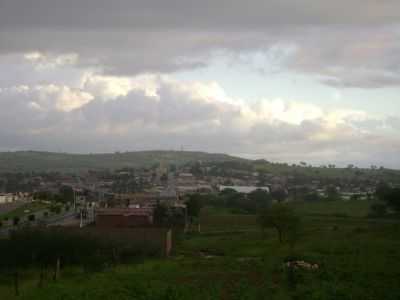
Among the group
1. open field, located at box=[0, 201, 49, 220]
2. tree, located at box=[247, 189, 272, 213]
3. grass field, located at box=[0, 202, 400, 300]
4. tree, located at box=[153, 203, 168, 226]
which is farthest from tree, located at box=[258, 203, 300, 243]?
tree, located at box=[247, 189, 272, 213]

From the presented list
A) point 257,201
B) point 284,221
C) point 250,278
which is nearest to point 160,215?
point 284,221

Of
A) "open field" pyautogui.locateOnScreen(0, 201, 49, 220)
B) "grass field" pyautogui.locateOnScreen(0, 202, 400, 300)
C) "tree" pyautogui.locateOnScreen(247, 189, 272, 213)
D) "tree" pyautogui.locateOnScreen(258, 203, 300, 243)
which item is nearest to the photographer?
"grass field" pyautogui.locateOnScreen(0, 202, 400, 300)

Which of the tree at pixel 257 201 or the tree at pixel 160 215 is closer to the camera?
the tree at pixel 160 215

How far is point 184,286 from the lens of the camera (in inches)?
1003

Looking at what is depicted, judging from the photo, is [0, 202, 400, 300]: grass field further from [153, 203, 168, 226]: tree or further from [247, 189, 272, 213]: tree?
[247, 189, 272, 213]: tree

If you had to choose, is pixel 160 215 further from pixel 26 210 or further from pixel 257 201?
pixel 257 201

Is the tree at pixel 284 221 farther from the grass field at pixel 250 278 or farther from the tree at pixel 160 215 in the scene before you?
the tree at pixel 160 215

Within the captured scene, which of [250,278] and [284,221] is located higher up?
[284,221]

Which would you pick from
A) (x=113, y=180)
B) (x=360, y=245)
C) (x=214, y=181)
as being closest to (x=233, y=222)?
(x=360, y=245)

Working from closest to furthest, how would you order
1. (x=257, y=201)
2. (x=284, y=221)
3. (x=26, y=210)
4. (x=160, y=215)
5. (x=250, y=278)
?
(x=250, y=278)
(x=284, y=221)
(x=160, y=215)
(x=26, y=210)
(x=257, y=201)

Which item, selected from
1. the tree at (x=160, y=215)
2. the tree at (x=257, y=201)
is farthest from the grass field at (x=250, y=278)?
the tree at (x=257, y=201)

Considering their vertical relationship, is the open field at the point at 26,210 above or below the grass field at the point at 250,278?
below

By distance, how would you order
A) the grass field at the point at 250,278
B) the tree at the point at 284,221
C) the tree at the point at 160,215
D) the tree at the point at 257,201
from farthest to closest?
1. the tree at the point at 257,201
2. the tree at the point at 160,215
3. the tree at the point at 284,221
4. the grass field at the point at 250,278

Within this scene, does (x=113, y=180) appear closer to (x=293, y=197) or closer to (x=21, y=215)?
(x=293, y=197)
